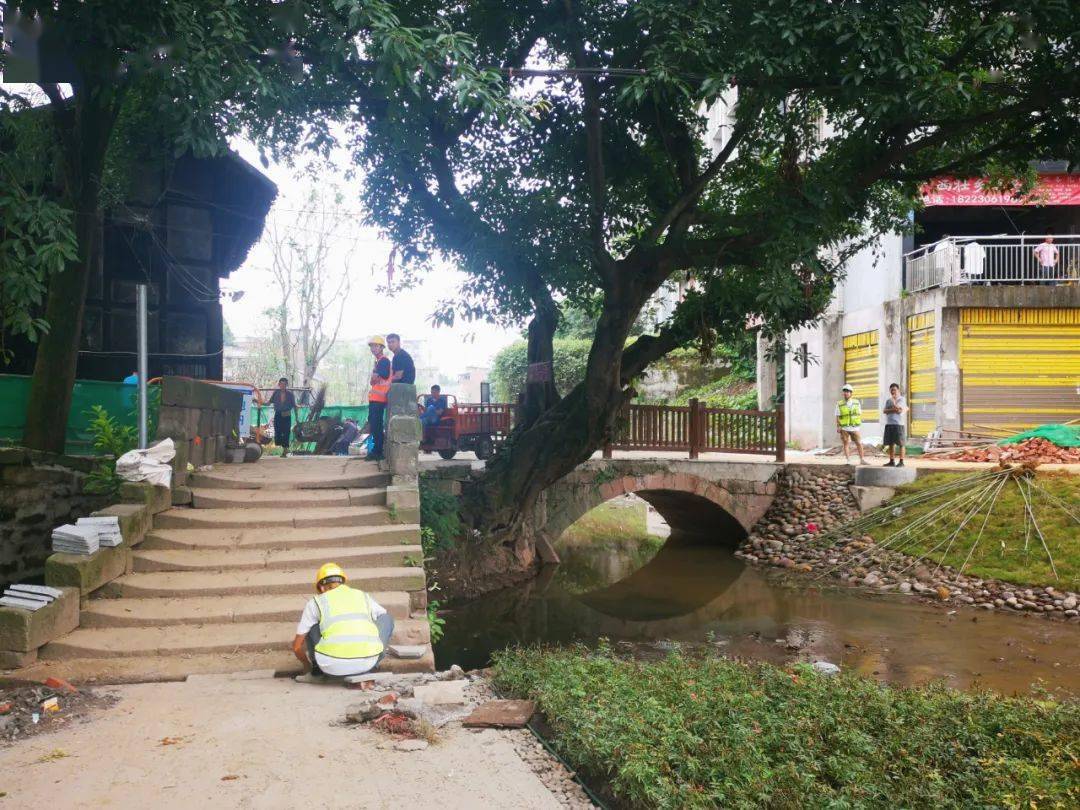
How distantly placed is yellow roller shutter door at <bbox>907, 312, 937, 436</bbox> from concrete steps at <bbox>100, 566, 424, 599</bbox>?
14.8m

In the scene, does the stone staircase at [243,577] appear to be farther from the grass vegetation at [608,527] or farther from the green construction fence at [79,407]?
A: the grass vegetation at [608,527]

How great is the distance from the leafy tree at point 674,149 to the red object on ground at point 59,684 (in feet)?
18.4

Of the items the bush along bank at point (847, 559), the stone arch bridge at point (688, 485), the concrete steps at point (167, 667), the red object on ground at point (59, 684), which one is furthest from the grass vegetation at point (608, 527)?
the red object on ground at point (59, 684)

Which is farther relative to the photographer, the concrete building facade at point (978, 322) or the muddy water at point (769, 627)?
the concrete building facade at point (978, 322)

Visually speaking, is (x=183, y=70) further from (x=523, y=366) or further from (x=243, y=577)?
(x=523, y=366)

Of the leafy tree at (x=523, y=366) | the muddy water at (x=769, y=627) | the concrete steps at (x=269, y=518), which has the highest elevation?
the leafy tree at (x=523, y=366)

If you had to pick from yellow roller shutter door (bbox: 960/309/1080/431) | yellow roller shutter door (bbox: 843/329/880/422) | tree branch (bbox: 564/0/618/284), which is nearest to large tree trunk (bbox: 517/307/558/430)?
tree branch (bbox: 564/0/618/284)

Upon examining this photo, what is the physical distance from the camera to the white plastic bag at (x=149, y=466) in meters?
8.09

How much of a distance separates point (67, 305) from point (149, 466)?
2812mm

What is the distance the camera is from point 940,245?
18.1 meters

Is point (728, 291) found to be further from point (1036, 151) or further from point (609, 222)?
point (1036, 151)

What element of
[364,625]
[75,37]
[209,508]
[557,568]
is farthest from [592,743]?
[557,568]

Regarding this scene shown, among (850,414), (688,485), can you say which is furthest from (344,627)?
(850,414)

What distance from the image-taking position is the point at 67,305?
9.54m
